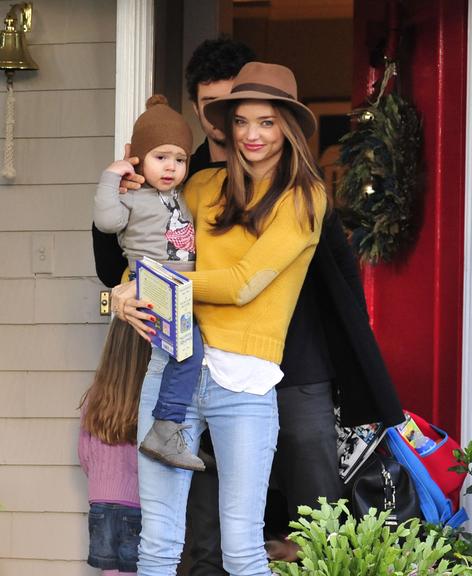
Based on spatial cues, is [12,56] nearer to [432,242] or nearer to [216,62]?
[216,62]

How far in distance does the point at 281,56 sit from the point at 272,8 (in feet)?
1.14

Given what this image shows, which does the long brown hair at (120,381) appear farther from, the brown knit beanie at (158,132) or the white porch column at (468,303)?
the white porch column at (468,303)

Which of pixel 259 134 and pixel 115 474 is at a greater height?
pixel 259 134

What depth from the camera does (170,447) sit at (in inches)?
114

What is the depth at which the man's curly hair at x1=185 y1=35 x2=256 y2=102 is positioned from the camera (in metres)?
3.51

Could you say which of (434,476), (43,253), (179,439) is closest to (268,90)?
(179,439)

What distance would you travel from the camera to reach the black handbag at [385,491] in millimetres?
3264

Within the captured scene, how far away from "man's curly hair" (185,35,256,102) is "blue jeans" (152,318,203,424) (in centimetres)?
103

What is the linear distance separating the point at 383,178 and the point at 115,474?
1589 mm

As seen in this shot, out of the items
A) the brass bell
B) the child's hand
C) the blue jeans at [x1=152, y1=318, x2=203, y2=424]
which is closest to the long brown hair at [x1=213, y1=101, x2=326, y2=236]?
the child's hand

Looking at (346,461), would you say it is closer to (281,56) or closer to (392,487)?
(392,487)

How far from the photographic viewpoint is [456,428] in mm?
3941

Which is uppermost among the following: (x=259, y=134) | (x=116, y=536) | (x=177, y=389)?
(x=259, y=134)

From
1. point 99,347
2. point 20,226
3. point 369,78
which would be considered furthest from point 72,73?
point 369,78
